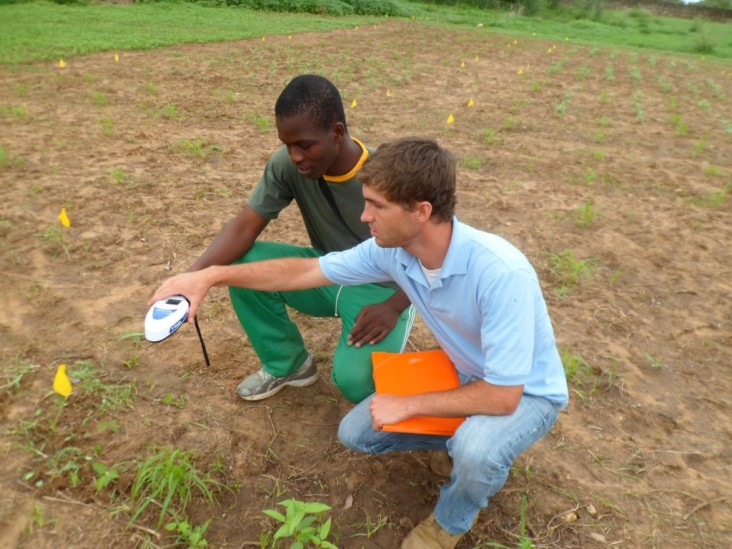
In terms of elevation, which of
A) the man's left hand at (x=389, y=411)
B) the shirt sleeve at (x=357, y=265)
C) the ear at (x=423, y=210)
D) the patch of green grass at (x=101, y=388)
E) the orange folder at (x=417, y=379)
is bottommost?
the patch of green grass at (x=101, y=388)

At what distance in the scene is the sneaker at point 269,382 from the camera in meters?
2.30

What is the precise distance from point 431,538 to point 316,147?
4.74ft

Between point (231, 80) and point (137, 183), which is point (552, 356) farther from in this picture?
point (231, 80)

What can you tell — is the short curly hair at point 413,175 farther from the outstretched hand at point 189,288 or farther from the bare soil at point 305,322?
the bare soil at point 305,322

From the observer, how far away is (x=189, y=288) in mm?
1885

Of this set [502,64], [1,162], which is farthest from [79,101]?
[502,64]

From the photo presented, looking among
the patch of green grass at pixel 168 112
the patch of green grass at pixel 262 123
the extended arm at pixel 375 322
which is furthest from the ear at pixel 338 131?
the patch of green grass at pixel 168 112

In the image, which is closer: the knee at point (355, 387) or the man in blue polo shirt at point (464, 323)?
the man in blue polo shirt at point (464, 323)

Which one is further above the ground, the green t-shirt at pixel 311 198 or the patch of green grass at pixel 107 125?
the green t-shirt at pixel 311 198

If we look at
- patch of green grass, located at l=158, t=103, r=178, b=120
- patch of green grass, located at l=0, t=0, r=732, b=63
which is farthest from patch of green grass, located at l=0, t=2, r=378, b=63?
patch of green grass, located at l=158, t=103, r=178, b=120

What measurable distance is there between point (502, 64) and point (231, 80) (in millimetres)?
5971

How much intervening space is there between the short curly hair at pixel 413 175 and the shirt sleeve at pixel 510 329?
291mm

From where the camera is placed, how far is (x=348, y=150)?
6.95ft

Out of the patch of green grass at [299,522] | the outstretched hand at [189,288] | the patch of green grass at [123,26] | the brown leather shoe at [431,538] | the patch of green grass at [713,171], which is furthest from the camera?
the patch of green grass at [123,26]
